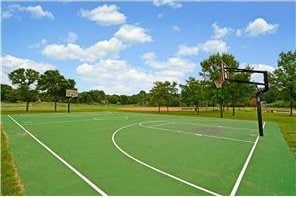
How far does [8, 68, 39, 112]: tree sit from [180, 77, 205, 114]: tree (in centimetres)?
2285

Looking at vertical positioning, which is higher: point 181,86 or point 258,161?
point 181,86

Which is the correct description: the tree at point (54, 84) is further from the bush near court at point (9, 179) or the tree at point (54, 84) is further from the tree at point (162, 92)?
the bush near court at point (9, 179)

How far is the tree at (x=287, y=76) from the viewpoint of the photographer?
137 ft

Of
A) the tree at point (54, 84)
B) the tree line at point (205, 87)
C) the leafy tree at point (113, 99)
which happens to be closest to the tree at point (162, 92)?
the tree line at point (205, 87)

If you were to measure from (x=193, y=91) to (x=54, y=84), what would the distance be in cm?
2193

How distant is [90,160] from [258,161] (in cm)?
552

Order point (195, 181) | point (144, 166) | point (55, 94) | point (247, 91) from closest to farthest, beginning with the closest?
point (195, 181) → point (144, 166) → point (247, 91) → point (55, 94)

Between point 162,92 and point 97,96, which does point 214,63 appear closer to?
point 162,92

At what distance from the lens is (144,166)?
8.72 meters

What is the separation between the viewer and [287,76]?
140 feet

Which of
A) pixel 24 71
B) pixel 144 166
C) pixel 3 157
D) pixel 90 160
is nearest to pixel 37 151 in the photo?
pixel 3 157

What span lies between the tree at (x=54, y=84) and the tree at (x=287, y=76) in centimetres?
3314

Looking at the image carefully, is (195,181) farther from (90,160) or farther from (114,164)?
(90,160)

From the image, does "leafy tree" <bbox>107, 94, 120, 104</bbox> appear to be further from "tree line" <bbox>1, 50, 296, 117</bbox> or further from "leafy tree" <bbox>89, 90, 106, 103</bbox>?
"tree line" <bbox>1, 50, 296, 117</bbox>
